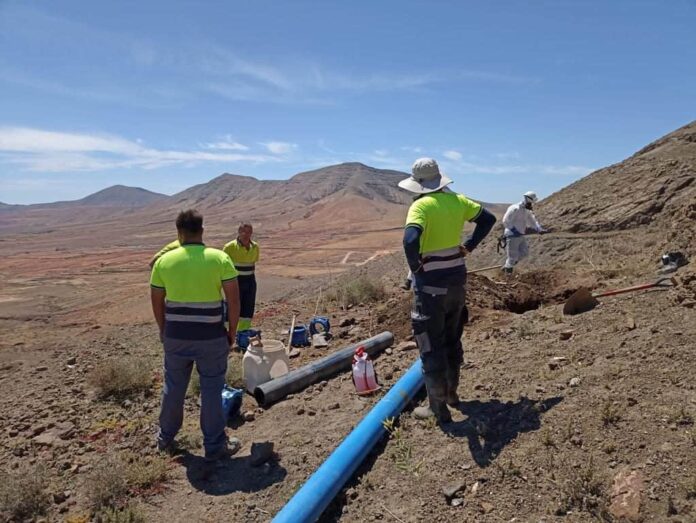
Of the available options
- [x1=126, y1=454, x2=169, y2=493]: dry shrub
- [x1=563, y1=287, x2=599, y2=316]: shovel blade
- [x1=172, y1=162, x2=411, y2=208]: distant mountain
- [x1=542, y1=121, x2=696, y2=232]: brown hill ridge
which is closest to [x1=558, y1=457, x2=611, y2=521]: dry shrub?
[x1=126, y1=454, x2=169, y2=493]: dry shrub

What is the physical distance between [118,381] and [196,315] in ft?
8.78

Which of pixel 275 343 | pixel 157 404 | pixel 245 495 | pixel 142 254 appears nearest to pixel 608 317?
pixel 275 343

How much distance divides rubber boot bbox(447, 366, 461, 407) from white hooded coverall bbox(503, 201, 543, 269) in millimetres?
6375

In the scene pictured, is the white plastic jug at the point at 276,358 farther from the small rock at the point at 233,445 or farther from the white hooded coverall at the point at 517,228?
the white hooded coverall at the point at 517,228

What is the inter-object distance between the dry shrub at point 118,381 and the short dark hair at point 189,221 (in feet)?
9.38

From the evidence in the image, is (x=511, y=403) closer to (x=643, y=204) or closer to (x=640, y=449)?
(x=640, y=449)

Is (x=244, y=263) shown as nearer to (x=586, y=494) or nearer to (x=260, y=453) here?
(x=260, y=453)

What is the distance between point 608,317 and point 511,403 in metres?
1.91

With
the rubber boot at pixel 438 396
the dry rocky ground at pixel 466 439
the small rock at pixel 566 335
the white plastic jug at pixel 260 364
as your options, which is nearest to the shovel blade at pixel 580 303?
the dry rocky ground at pixel 466 439

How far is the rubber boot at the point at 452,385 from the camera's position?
4.19m

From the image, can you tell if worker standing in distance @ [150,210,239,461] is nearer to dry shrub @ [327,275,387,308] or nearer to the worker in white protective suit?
dry shrub @ [327,275,387,308]

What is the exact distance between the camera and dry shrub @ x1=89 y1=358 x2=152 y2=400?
19.3 feet

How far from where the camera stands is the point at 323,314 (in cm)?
956

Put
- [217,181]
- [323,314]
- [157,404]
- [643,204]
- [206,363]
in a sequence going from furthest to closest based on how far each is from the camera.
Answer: [217,181] → [643,204] → [323,314] → [157,404] → [206,363]
